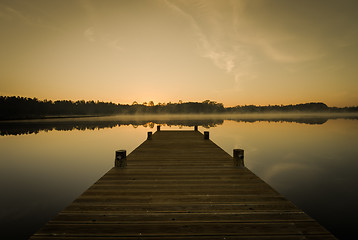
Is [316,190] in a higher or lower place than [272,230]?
lower

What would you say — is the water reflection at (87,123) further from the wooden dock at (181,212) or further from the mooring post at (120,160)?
the wooden dock at (181,212)

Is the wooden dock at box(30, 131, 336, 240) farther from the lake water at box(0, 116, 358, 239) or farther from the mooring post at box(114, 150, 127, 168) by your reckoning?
the lake water at box(0, 116, 358, 239)

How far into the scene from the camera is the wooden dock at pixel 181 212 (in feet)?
10.2

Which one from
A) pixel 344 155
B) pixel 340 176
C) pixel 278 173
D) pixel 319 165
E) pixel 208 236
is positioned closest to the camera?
pixel 208 236

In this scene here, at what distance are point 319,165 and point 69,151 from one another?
19.7 m

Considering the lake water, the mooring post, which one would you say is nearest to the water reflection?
the lake water

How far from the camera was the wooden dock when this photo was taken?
3121 mm

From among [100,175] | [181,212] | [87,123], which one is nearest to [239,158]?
[181,212]

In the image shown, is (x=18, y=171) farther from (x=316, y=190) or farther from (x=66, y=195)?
(x=316, y=190)

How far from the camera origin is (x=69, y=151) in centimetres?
1655

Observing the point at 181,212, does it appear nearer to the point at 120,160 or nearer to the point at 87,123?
the point at 120,160

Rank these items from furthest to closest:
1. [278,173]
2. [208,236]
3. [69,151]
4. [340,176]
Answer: [69,151] < [278,173] < [340,176] < [208,236]

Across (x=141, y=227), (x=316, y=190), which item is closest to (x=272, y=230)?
(x=141, y=227)

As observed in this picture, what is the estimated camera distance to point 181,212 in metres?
3.76
